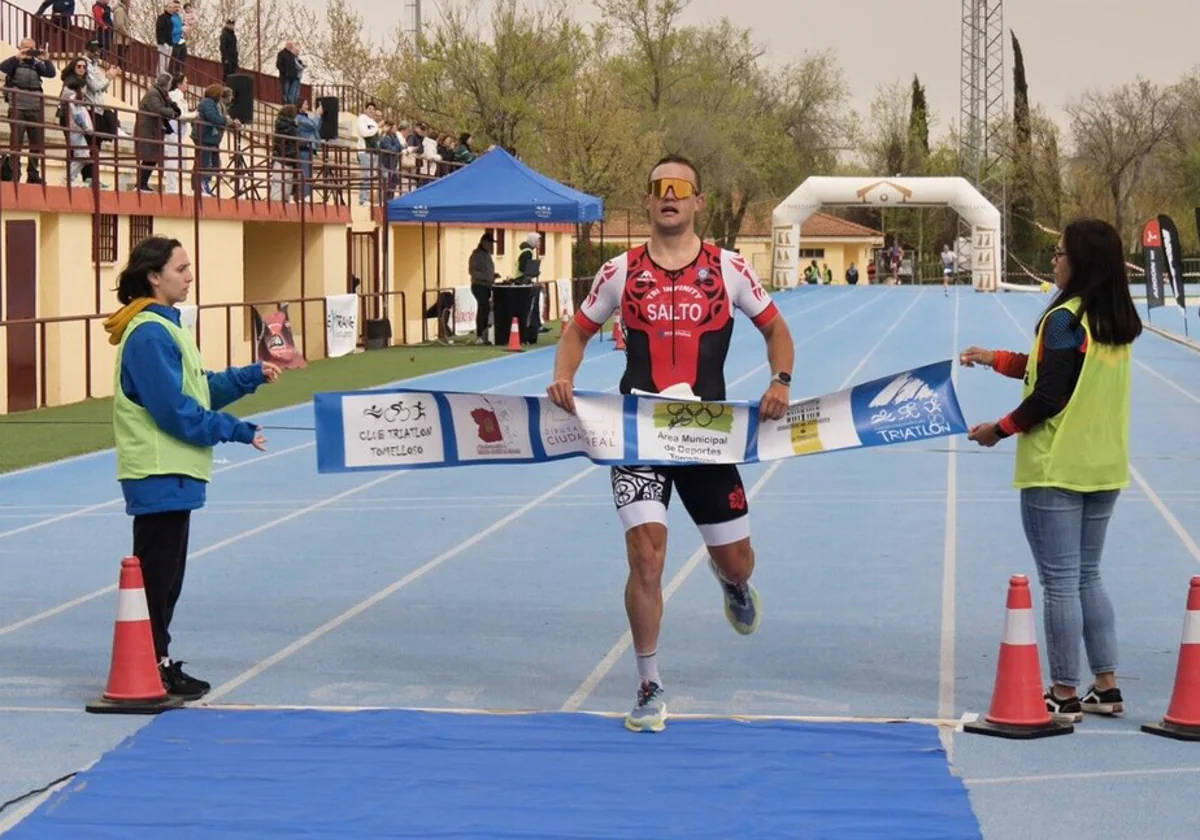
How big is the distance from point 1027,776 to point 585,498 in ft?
29.3

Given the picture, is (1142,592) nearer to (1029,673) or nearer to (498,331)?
(1029,673)

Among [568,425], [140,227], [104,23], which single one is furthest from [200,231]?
[568,425]

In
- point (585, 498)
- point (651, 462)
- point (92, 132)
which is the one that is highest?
point (92, 132)

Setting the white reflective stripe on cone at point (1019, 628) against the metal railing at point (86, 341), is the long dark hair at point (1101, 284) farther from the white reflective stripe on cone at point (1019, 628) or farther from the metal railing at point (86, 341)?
the metal railing at point (86, 341)

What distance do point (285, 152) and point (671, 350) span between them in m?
29.4

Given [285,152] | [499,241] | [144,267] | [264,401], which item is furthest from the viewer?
[499,241]

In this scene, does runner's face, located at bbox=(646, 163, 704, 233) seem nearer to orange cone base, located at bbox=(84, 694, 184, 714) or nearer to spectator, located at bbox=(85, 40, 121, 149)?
orange cone base, located at bbox=(84, 694, 184, 714)

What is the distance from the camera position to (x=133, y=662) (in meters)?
7.94

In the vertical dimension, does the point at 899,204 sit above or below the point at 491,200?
above

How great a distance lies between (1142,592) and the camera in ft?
35.6

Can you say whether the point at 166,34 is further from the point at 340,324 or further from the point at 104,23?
the point at 340,324

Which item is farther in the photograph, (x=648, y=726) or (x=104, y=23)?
(x=104, y=23)

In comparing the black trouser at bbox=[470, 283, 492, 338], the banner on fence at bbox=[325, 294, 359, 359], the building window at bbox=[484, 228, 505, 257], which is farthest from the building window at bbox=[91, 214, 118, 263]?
the building window at bbox=[484, 228, 505, 257]

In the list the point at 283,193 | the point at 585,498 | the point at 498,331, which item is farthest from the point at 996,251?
the point at 585,498
